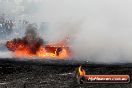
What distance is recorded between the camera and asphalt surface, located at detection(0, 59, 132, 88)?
156ft

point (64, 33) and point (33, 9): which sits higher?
point (33, 9)

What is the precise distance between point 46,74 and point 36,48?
2463cm

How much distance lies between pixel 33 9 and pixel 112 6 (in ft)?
158

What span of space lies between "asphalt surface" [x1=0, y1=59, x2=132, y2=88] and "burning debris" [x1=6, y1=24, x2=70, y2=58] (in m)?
10.1

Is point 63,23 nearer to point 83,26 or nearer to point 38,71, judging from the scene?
point 83,26

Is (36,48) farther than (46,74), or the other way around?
(36,48)

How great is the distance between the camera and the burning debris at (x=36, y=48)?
8456 centimetres

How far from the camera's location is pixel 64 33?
3875 inches

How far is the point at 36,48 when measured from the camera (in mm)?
84062

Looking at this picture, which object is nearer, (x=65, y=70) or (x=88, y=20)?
(x=65, y=70)

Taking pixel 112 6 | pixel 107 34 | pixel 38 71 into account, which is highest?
pixel 112 6

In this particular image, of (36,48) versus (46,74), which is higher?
(36,48)

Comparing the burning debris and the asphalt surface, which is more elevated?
the burning debris

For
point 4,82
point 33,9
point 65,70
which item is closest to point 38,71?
point 65,70
